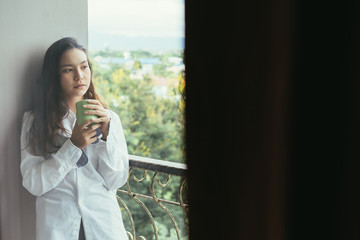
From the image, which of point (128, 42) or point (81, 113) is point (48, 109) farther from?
point (128, 42)

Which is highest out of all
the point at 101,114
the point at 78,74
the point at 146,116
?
the point at 78,74

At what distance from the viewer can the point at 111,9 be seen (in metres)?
1.31

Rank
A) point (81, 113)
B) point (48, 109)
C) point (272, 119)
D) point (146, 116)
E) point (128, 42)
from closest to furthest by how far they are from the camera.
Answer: point (272, 119)
point (81, 113)
point (48, 109)
point (128, 42)
point (146, 116)

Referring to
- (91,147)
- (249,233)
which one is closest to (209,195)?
(249,233)

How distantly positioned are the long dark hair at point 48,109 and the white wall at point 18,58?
0.05 meters

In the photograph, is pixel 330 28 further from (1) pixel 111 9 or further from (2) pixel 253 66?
(1) pixel 111 9

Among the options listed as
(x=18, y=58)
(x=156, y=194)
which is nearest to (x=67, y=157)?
(x=18, y=58)

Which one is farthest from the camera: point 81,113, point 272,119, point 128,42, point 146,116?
point 146,116

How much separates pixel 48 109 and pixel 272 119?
890 millimetres

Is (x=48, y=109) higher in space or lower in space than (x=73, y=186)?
higher

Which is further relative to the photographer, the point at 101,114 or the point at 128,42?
the point at 128,42

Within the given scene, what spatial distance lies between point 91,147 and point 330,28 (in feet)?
2.83

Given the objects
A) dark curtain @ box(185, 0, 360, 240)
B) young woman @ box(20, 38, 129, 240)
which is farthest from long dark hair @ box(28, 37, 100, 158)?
dark curtain @ box(185, 0, 360, 240)

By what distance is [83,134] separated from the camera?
3.17ft
